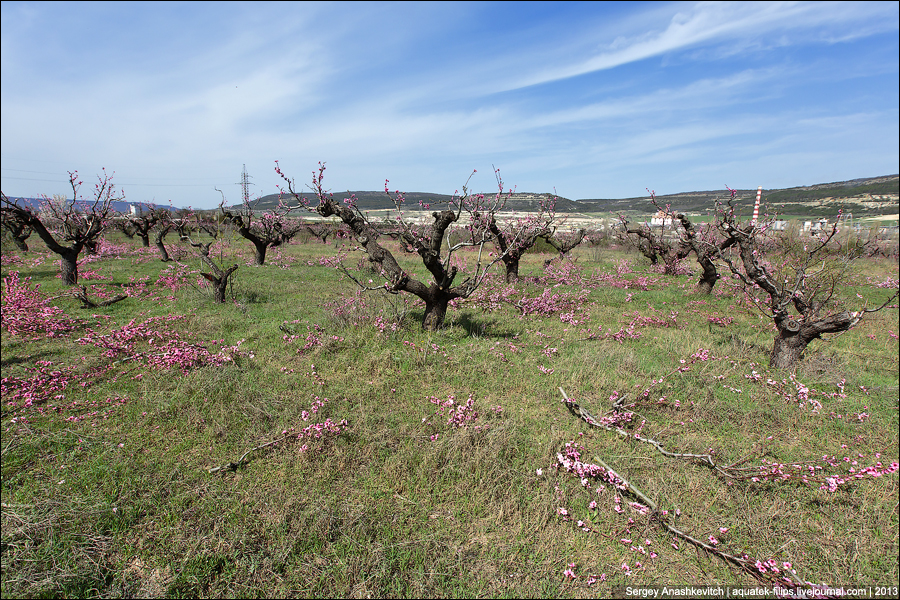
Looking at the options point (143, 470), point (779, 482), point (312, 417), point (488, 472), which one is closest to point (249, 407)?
point (312, 417)

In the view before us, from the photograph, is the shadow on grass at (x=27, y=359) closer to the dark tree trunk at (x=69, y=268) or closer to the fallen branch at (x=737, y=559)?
the dark tree trunk at (x=69, y=268)

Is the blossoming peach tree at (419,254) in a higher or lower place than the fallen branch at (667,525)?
higher

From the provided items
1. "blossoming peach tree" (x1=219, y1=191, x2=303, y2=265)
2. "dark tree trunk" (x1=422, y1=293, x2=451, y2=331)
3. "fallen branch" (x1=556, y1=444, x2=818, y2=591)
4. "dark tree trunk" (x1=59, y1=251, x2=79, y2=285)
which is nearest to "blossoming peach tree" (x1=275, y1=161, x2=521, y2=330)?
"dark tree trunk" (x1=422, y1=293, x2=451, y2=331)

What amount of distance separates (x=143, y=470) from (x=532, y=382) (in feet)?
17.8

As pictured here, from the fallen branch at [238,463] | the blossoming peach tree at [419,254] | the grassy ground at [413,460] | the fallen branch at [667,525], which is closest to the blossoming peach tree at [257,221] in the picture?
the blossoming peach tree at [419,254]

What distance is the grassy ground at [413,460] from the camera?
345cm

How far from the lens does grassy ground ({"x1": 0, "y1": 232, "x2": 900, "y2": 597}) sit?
11.3ft

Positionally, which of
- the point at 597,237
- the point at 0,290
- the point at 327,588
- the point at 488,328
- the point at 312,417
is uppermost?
the point at 597,237

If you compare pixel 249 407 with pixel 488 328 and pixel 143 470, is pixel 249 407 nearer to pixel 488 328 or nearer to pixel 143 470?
pixel 143 470

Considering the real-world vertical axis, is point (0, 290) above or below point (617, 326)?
above

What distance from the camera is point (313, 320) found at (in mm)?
9680

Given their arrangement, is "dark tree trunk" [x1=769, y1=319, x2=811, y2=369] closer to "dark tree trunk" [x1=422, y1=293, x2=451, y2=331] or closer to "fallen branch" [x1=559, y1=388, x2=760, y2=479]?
"fallen branch" [x1=559, y1=388, x2=760, y2=479]

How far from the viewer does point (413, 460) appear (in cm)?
479

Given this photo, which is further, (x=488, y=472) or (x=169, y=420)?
(x=169, y=420)
